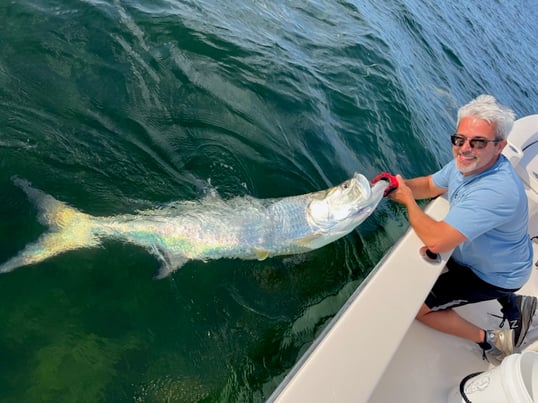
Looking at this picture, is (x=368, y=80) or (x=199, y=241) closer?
(x=199, y=241)

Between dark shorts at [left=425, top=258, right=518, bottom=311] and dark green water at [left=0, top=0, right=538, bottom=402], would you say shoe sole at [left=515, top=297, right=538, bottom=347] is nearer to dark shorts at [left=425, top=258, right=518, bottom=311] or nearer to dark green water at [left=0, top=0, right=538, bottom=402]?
dark shorts at [left=425, top=258, right=518, bottom=311]

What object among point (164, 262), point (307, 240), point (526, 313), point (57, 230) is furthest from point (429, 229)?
point (57, 230)

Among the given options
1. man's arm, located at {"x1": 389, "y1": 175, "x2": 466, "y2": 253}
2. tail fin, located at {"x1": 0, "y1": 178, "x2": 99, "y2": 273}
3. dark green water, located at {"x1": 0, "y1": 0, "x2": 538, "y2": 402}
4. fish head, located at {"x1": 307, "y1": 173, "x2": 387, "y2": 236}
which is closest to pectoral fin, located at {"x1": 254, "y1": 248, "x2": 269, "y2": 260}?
dark green water, located at {"x1": 0, "y1": 0, "x2": 538, "y2": 402}

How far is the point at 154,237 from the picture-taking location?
420cm

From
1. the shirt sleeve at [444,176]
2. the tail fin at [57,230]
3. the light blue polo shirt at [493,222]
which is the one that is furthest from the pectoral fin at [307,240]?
the tail fin at [57,230]

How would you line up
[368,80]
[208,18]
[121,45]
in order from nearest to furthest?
[121,45] → [208,18] → [368,80]

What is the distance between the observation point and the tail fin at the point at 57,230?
382 cm

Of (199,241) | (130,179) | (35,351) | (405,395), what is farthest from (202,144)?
(405,395)

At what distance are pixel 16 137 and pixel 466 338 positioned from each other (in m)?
4.79

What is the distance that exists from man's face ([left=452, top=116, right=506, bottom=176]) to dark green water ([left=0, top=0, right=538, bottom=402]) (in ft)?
5.88

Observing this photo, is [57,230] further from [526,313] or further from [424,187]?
[526,313]

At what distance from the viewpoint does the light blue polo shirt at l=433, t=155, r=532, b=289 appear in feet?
12.2

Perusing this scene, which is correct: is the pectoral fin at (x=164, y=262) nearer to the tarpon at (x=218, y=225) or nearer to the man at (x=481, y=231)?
the tarpon at (x=218, y=225)

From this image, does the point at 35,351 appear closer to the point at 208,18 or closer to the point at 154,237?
the point at 154,237
